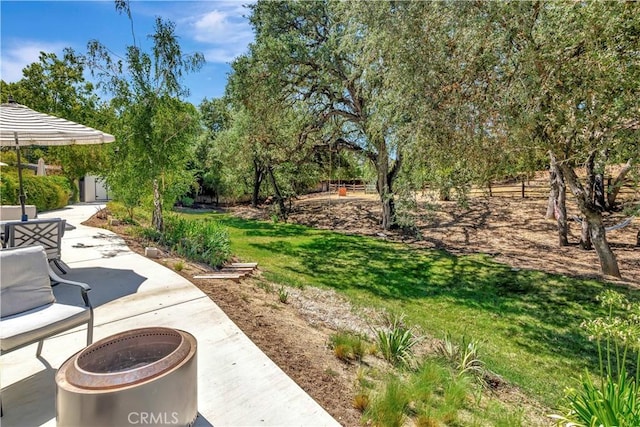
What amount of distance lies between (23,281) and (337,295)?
4933 mm

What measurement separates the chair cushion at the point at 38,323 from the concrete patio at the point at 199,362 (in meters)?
0.48

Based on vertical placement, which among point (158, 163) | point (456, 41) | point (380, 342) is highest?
point (456, 41)

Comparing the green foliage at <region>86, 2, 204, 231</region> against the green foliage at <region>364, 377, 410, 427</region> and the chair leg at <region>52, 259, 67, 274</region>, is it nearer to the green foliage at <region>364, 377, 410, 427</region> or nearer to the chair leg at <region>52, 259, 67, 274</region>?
the chair leg at <region>52, 259, 67, 274</region>

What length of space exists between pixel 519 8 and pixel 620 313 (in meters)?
5.43

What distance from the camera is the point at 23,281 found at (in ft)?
9.19

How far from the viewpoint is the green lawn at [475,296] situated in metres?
4.44

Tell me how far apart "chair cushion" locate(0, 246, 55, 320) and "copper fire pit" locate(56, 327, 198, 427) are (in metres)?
1.44

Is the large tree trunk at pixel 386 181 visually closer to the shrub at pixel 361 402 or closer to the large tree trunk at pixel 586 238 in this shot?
the large tree trunk at pixel 586 238

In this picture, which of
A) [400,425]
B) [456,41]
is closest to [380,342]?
[400,425]

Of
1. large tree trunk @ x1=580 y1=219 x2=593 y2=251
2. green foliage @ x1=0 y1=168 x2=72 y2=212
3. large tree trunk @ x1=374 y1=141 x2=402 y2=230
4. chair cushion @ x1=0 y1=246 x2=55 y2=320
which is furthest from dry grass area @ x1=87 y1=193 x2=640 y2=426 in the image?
green foliage @ x1=0 y1=168 x2=72 y2=212

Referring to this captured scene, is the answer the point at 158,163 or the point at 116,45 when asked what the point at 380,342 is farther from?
the point at 116,45

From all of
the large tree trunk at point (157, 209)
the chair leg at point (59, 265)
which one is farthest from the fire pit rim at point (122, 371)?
the large tree trunk at point (157, 209)

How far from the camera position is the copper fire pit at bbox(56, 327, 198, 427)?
1.56m

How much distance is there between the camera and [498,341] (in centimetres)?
494
